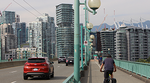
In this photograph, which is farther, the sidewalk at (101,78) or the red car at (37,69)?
the red car at (37,69)

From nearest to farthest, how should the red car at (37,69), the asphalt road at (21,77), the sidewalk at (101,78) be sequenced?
1. the asphalt road at (21,77)
2. the sidewalk at (101,78)
3. the red car at (37,69)

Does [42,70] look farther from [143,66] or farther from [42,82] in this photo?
[143,66]

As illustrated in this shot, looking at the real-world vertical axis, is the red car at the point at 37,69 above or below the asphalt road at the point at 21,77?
above

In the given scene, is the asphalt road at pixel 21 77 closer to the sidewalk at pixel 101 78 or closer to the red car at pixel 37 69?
the red car at pixel 37 69

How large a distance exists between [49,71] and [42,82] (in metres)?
1.98

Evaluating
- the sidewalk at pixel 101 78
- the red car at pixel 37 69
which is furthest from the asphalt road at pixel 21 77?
the sidewalk at pixel 101 78

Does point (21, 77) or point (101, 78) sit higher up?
point (21, 77)

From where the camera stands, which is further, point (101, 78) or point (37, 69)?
point (101, 78)

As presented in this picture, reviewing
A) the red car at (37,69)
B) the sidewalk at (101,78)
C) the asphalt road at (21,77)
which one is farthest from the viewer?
the red car at (37,69)

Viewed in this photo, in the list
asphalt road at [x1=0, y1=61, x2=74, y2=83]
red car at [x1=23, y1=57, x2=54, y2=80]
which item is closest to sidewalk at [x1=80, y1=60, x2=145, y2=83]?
asphalt road at [x1=0, y1=61, x2=74, y2=83]

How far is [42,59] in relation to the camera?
1750cm

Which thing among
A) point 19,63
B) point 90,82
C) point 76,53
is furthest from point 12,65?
point 76,53

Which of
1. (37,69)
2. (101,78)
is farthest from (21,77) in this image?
(101,78)

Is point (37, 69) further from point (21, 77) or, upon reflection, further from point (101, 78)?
point (101, 78)
